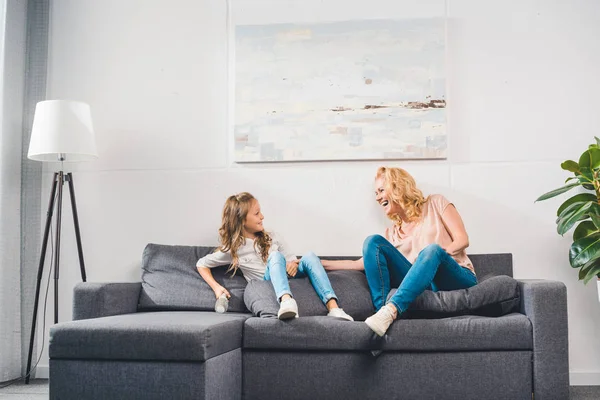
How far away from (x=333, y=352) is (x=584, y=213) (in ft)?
5.44

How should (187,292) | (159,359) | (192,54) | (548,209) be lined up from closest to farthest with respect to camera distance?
(159,359), (187,292), (548,209), (192,54)

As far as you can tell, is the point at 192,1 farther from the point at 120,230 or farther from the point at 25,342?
the point at 25,342

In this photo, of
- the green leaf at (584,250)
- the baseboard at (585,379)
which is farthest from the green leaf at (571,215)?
the baseboard at (585,379)

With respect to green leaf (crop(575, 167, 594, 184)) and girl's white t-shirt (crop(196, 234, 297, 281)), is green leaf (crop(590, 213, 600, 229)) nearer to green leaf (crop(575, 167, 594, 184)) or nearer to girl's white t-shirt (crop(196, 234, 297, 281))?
green leaf (crop(575, 167, 594, 184))

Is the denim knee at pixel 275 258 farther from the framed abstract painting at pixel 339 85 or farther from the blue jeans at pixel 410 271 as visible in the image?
the framed abstract painting at pixel 339 85

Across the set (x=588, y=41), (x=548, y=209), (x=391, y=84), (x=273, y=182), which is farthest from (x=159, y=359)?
(x=588, y=41)

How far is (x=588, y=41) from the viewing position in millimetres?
4113

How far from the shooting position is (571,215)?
367cm

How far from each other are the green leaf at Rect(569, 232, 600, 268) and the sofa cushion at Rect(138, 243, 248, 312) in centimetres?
185

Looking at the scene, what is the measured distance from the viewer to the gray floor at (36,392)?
3.46 meters

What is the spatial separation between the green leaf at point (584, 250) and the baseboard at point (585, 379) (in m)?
0.74

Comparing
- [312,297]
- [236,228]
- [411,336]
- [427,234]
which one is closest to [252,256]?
[236,228]

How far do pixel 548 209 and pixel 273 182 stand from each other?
1717mm

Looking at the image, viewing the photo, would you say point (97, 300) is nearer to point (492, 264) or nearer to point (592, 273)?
point (492, 264)
